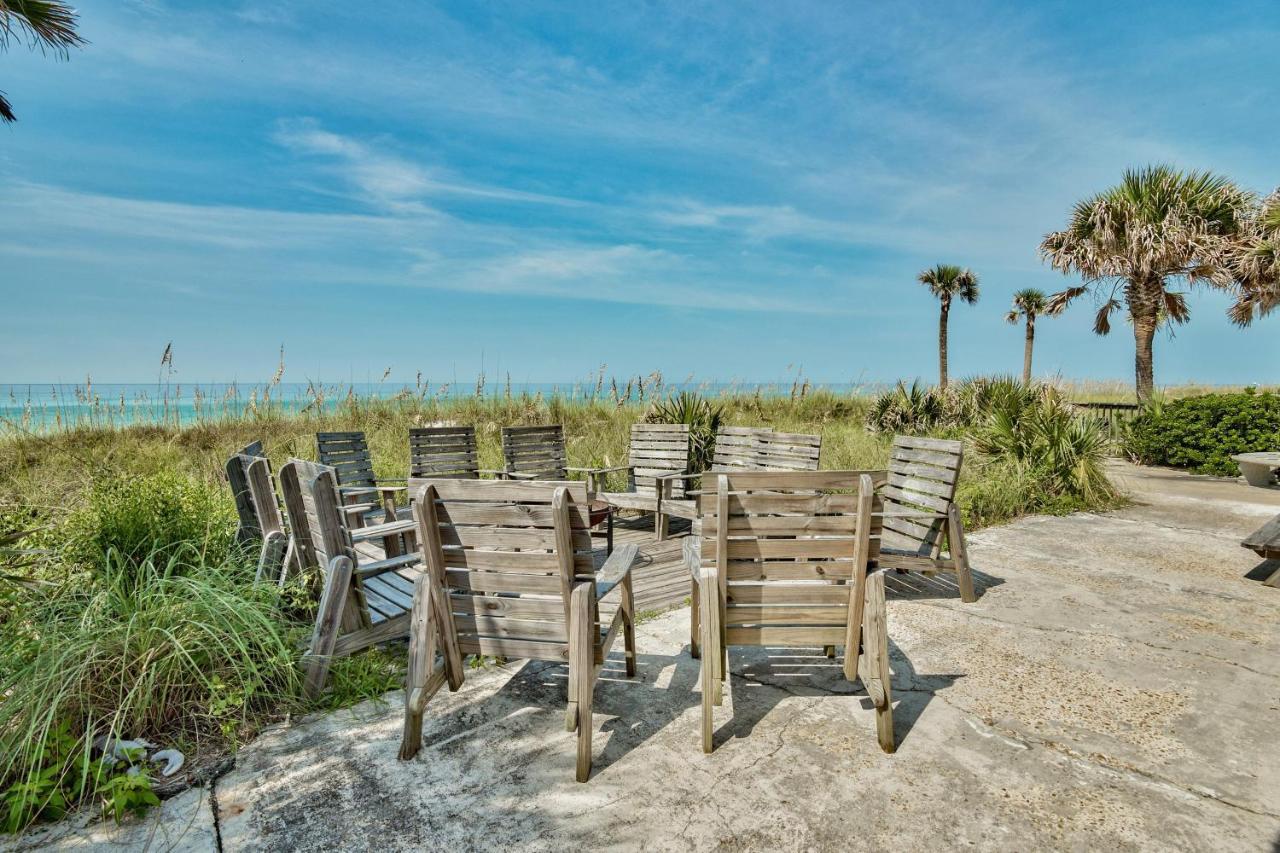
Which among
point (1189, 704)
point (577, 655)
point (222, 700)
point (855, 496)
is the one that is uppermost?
point (855, 496)

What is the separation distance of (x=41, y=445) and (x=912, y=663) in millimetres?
9947

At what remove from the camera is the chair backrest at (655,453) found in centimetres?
668

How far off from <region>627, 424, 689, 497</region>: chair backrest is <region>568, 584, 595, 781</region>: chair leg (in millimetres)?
4442

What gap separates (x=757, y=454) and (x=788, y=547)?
12.2 ft

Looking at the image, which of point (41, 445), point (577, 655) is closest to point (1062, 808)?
point (577, 655)

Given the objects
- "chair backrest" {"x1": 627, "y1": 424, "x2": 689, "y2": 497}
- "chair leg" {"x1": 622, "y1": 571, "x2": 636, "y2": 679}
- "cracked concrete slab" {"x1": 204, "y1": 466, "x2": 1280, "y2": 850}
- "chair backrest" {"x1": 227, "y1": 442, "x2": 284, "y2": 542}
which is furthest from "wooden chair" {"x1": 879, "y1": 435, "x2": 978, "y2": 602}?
"chair backrest" {"x1": 227, "y1": 442, "x2": 284, "y2": 542}

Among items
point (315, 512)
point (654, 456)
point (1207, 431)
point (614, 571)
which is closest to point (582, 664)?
point (614, 571)

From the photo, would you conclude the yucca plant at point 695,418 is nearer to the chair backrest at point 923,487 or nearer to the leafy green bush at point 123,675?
the chair backrest at point 923,487

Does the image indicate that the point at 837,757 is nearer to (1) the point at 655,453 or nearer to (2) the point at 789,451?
(2) the point at 789,451

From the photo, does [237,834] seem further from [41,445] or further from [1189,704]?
[41,445]

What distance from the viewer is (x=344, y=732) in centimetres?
249

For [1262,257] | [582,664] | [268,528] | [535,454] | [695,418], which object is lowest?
[582,664]

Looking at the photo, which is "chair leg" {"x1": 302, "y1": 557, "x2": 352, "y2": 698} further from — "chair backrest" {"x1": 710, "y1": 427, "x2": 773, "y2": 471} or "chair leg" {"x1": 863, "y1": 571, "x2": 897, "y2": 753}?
"chair backrest" {"x1": 710, "y1": 427, "x2": 773, "y2": 471}

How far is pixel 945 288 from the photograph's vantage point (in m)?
29.4
